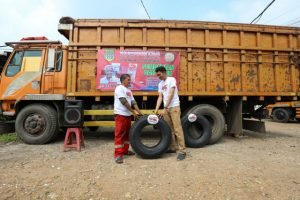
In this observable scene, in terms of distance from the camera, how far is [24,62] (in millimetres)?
6348

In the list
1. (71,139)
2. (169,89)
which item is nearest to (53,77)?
(71,139)

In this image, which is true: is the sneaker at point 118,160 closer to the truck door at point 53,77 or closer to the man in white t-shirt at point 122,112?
the man in white t-shirt at point 122,112

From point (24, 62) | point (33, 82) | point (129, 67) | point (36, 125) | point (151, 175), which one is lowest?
point (151, 175)

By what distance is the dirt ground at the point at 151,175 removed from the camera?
298 cm

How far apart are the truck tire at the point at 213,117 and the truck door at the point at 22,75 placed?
4.28m

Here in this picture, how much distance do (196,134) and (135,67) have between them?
7.82ft

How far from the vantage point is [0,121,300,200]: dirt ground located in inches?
117

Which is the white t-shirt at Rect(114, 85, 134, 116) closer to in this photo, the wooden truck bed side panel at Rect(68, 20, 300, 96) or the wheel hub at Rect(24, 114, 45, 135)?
the wooden truck bed side panel at Rect(68, 20, 300, 96)

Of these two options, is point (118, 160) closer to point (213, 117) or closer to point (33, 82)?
point (213, 117)

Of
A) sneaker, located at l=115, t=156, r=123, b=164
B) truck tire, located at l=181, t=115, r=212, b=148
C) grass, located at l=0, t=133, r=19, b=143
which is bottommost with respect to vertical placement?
sneaker, located at l=115, t=156, r=123, b=164

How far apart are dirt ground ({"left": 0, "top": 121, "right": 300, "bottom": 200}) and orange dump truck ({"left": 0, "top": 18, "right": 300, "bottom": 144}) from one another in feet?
3.85

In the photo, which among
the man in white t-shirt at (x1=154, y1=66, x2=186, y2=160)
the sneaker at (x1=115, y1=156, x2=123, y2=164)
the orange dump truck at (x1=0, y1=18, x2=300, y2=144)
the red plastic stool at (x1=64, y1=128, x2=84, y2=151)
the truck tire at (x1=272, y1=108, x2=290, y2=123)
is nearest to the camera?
the sneaker at (x1=115, y1=156, x2=123, y2=164)

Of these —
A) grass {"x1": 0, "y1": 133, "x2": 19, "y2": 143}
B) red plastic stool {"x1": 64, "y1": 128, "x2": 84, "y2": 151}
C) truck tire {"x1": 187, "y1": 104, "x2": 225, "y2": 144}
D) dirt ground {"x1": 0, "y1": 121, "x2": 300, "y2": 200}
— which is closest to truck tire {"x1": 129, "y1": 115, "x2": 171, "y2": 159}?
dirt ground {"x1": 0, "y1": 121, "x2": 300, "y2": 200}

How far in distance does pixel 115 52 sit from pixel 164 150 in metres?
2.96
